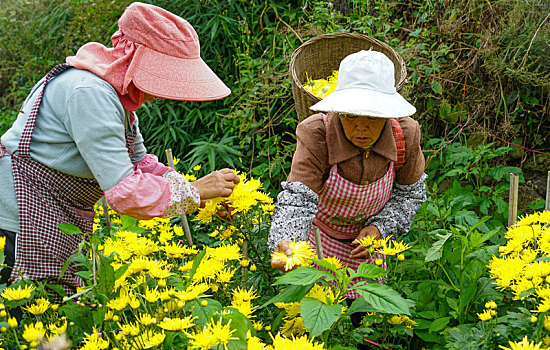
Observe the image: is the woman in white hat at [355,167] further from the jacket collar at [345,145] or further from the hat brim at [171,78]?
the hat brim at [171,78]

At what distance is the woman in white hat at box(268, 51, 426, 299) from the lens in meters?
1.65

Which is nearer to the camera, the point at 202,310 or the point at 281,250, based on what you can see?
the point at 202,310

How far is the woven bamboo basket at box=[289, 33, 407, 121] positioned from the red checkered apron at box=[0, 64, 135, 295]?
88cm

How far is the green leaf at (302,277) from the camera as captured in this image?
3.78 feet

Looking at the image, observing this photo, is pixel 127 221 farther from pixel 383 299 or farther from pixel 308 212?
pixel 383 299

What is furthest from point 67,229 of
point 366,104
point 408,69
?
point 408,69

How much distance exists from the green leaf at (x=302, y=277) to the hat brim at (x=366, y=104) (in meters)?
0.54

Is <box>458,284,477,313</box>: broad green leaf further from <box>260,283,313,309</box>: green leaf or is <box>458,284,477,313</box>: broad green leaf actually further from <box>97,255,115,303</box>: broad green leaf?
<box>97,255,115,303</box>: broad green leaf

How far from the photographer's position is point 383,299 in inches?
46.2

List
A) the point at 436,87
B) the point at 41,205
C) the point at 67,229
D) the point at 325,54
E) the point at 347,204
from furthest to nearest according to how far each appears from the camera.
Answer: the point at 436,87 < the point at 325,54 < the point at 347,204 < the point at 41,205 < the point at 67,229

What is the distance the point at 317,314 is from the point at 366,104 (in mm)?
701

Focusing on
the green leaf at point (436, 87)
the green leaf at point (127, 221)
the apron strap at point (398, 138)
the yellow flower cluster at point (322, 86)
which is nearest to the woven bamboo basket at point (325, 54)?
the yellow flower cluster at point (322, 86)


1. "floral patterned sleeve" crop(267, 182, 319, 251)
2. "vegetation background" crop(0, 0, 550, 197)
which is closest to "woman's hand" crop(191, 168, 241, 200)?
"floral patterned sleeve" crop(267, 182, 319, 251)

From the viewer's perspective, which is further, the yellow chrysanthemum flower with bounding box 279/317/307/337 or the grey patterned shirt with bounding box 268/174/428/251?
the grey patterned shirt with bounding box 268/174/428/251
